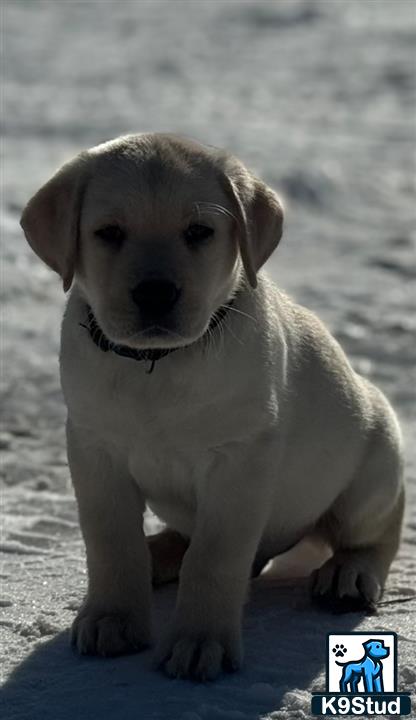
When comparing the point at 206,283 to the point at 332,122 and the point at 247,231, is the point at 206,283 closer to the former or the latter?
the point at 247,231

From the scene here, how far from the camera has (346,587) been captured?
4410 mm

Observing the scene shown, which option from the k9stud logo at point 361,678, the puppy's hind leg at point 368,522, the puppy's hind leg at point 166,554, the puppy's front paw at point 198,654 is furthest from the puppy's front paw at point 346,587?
the puppy's front paw at point 198,654

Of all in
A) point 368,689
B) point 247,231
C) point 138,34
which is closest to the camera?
point 368,689

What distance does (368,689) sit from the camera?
3.65 meters

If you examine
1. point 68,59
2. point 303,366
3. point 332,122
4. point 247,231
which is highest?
point 68,59

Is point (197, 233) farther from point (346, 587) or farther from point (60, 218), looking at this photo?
point (346, 587)

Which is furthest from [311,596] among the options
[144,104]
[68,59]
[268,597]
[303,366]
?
[68,59]

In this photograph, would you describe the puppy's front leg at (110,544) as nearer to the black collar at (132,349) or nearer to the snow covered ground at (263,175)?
the snow covered ground at (263,175)

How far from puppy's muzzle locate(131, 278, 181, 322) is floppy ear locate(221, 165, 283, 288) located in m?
0.38

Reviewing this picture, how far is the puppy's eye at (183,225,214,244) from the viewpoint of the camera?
3748 mm

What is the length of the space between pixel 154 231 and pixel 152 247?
0.05m

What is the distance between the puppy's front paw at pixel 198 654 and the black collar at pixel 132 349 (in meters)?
0.75

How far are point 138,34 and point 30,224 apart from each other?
15.2 meters

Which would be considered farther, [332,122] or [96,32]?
[96,32]
